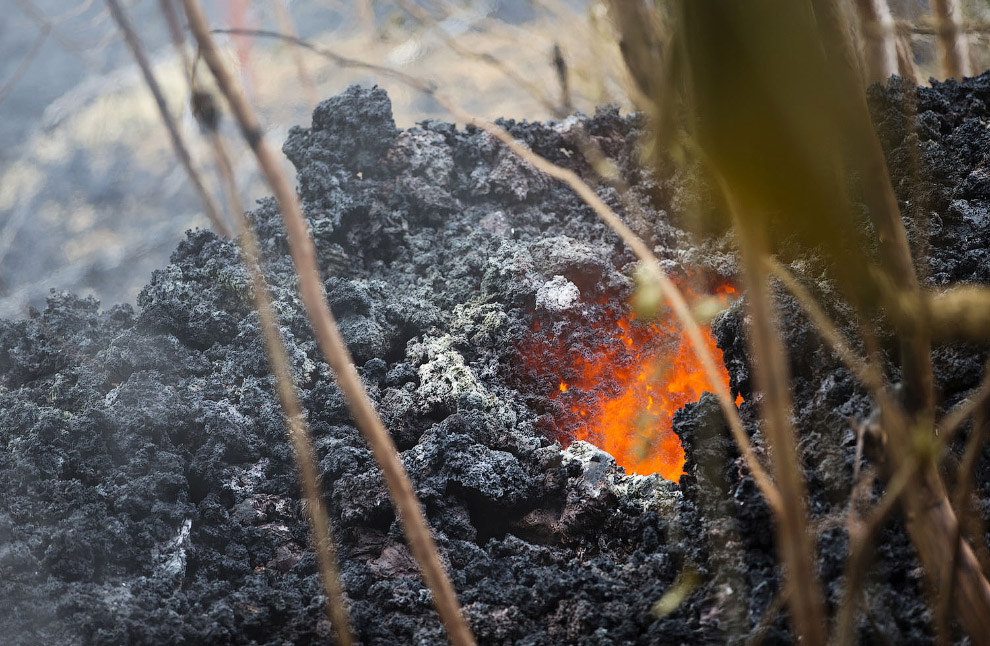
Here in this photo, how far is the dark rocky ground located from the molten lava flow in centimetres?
6

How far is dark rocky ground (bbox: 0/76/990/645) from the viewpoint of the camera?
4.45 feet

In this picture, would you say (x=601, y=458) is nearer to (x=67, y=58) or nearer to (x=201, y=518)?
(x=201, y=518)

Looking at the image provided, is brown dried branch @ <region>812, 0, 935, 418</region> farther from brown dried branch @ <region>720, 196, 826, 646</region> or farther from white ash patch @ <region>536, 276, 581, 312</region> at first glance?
white ash patch @ <region>536, 276, 581, 312</region>

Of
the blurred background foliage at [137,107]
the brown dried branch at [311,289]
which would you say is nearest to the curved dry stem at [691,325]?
the brown dried branch at [311,289]

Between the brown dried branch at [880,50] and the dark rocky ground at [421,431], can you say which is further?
the brown dried branch at [880,50]

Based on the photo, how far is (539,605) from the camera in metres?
1.39

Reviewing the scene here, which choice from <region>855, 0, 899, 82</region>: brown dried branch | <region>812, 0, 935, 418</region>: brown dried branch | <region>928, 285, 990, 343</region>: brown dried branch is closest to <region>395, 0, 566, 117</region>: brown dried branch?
<region>855, 0, 899, 82</region>: brown dried branch

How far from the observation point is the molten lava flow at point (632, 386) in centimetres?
190

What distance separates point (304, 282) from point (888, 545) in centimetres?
103

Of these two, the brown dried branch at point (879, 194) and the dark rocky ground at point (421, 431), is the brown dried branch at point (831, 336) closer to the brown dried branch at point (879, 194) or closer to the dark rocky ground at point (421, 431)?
the brown dried branch at point (879, 194)

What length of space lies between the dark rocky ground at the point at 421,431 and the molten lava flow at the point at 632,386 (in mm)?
57

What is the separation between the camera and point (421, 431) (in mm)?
1864

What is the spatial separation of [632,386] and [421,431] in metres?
0.56

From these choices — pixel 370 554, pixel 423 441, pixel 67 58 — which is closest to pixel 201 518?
pixel 370 554
